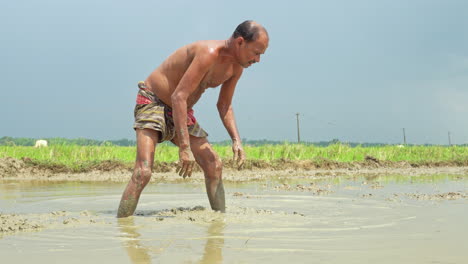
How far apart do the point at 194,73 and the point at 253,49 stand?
483 mm

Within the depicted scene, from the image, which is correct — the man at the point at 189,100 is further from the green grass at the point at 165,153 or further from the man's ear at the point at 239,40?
the green grass at the point at 165,153

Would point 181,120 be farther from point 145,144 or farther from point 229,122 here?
point 229,122

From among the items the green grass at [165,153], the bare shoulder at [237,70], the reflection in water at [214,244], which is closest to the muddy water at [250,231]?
the reflection in water at [214,244]

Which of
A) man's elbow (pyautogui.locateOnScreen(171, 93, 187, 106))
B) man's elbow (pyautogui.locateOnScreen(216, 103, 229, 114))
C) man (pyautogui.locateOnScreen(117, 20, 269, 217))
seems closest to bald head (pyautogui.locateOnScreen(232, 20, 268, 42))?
man (pyautogui.locateOnScreen(117, 20, 269, 217))

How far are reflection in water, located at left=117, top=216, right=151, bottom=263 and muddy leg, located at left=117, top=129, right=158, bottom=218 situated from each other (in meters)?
0.20

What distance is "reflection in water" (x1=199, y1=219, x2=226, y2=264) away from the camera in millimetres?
2443

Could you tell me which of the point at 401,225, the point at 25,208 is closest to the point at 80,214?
the point at 25,208

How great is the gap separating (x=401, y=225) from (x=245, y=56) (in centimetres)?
169

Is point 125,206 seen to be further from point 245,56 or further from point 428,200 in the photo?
point 428,200

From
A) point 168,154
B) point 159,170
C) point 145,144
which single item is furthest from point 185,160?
point 168,154

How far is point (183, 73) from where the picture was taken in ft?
13.9

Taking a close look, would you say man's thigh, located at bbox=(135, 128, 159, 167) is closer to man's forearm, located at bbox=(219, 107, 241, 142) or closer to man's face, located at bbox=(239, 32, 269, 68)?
man's forearm, located at bbox=(219, 107, 241, 142)

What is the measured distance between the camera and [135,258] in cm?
249

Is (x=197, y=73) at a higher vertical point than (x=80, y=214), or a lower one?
higher
